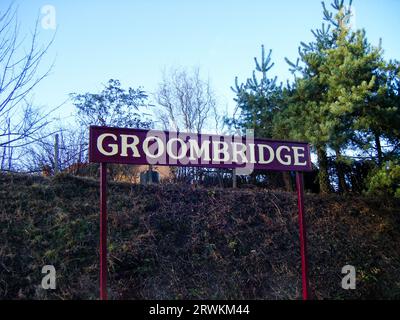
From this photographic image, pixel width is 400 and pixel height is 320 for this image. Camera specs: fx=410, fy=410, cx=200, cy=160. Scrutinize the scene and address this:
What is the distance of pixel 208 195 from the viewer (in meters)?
7.95

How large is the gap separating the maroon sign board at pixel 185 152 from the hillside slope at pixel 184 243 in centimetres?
155

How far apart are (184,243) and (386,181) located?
15.0ft

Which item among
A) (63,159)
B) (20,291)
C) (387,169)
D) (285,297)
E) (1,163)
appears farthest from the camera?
(63,159)

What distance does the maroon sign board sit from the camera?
14.5ft

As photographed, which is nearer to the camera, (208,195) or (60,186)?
(60,186)

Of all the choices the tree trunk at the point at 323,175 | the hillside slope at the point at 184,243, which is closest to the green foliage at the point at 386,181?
the hillside slope at the point at 184,243

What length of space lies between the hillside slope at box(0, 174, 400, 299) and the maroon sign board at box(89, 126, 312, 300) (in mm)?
1553
